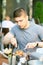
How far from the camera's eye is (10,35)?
179cm

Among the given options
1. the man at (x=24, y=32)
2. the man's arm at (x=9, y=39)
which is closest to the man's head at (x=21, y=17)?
the man at (x=24, y=32)

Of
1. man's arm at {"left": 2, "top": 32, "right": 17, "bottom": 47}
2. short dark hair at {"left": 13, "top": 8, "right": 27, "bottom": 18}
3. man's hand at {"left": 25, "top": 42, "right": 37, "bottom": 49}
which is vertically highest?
short dark hair at {"left": 13, "top": 8, "right": 27, "bottom": 18}

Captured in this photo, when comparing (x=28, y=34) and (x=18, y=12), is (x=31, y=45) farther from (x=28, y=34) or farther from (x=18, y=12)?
(x=18, y=12)

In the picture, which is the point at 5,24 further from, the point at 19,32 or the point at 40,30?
the point at 40,30

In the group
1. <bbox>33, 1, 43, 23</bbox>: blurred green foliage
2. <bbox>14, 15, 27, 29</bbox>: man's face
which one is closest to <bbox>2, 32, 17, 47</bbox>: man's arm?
<bbox>14, 15, 27, 29</bbox>: man's face

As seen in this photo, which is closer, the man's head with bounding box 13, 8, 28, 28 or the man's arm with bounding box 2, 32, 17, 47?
the man's head with bounding box 13, 8, 28, 28

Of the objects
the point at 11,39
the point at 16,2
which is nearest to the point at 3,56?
the point at 11,39

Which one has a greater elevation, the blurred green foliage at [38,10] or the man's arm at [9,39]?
the blurred green foliage at [38,10]

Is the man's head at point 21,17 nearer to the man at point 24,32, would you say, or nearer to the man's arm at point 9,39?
the man at point 24,32

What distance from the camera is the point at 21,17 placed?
1.69 m

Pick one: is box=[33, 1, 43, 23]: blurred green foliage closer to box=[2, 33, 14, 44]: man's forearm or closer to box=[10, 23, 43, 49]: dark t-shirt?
box=[10, 23, 43, 49]: dark t-shirt

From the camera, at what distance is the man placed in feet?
5.57

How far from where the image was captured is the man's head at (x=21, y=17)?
168cm

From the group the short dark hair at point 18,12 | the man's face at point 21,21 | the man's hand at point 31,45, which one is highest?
the short dark hair at point 18,12
